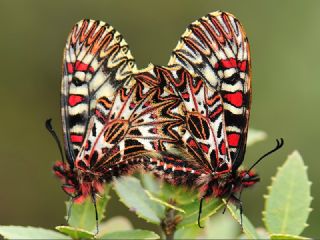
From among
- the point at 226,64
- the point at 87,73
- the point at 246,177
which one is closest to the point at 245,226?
the point at 246,177

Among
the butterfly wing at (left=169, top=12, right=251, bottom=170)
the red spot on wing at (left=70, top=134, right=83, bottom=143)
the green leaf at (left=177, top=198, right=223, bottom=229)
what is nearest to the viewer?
the green leaf at (left=177, top=198, right=223, bottom=229)

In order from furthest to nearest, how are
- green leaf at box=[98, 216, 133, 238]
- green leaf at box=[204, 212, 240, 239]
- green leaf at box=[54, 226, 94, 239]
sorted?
green leaf at box=[204, 212, 240, 239] < green leaf at box=[98, 216, 133, 238] < green leaf at box=[54, 226, 94, 239]

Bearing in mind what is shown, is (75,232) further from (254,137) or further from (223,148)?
(254,137)

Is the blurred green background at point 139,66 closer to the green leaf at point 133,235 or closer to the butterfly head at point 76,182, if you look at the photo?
the butterfly head at point 76,182

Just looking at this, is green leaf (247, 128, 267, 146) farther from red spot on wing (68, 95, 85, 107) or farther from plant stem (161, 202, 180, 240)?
red spot on wing (68, 95, 85, 107)

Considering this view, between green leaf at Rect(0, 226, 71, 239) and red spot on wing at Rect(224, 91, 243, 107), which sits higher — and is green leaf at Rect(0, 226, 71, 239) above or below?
below

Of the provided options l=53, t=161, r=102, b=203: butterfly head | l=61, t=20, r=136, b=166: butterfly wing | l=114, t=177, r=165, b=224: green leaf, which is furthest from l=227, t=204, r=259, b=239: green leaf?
l=61, t=20, r=136, b=166: butterfly wing

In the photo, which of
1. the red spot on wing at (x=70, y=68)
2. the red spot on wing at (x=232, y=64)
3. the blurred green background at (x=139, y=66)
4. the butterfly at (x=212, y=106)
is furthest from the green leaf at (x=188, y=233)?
the blurred green background at (x=139, y=66)
